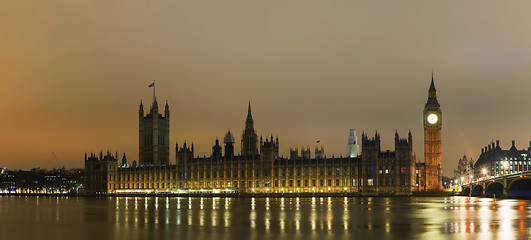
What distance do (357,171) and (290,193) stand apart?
20.0m

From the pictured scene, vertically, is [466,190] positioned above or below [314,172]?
below

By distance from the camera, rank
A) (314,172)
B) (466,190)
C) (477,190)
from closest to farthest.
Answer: (314,172) → (477,190) → (466,190)

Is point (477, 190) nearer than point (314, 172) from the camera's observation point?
No

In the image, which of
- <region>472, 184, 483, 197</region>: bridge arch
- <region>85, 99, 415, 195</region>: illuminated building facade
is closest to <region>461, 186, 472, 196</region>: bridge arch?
<region>472, 184, 483, 197</region>: bridge arch

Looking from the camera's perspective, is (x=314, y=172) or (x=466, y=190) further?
(x=466, y=190)

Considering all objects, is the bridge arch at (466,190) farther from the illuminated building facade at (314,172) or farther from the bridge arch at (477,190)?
the illuminated building facade at (314,172)

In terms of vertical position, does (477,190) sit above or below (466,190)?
above

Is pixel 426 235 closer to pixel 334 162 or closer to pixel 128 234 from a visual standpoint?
pixel 128 234

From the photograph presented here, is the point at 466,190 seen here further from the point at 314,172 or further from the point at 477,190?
the point at 314,172

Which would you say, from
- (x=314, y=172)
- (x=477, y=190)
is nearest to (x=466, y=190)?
(x=477, y=190)

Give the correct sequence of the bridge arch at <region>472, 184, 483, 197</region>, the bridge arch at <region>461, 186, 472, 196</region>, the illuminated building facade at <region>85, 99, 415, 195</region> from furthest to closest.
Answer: the bridge arch at <region>461, 186, 472, 196</region> → the bridge arch at <region>472, 184, 483, 197</region> → the illuminated building facade at <region>85, 99, 415, 195</region>

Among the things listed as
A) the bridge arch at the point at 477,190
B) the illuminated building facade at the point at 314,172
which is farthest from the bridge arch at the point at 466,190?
the illuminated building facade at the point at 314,172

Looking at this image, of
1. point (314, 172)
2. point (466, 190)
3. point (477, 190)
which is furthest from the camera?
point (466, 190)

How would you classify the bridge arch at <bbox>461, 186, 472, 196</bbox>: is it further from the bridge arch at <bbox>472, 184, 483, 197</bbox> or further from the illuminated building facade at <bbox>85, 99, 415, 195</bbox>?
the illuminated building facade at <bbox>85, 99, 415, 195</bbox>
